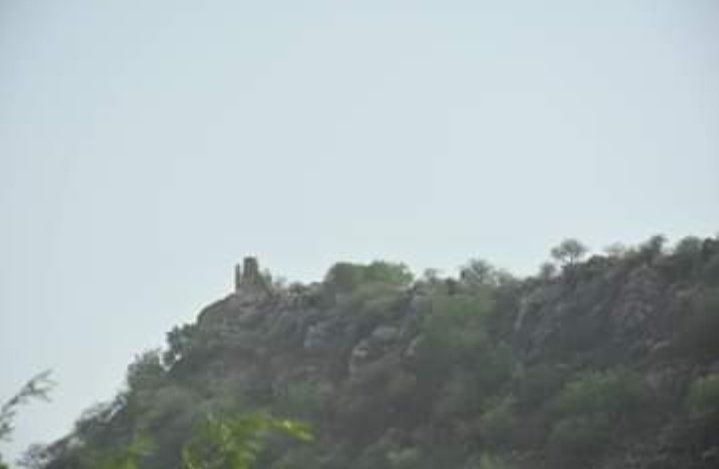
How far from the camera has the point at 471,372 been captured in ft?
155

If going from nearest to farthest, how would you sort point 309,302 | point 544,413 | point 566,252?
point 544,413 < point 566,252 < point 309,302

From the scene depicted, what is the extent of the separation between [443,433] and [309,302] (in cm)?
1762

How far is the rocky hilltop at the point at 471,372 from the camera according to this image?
37.2 m

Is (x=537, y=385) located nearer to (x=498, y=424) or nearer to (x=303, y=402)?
(x=498, y=424)

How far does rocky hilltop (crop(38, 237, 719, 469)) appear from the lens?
122ft

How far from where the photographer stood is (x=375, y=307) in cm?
5453

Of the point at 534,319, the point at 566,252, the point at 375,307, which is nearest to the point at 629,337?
the point at 534,319

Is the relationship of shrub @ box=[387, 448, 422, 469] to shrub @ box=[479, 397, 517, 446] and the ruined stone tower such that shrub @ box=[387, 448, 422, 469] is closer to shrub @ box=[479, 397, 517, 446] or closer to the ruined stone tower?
shrub @ box=[479, 397, 517, 446]

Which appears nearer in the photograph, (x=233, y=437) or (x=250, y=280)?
(x=233, y=437)

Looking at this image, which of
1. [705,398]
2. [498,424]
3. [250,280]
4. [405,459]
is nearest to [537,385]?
[498,424]

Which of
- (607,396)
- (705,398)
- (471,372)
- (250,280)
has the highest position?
(250,280)

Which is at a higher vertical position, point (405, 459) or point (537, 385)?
point (537, 385)

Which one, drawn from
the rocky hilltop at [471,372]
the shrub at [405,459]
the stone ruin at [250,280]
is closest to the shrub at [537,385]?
the rocky hilltop at [471,372]

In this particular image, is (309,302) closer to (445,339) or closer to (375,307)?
(375,307)
